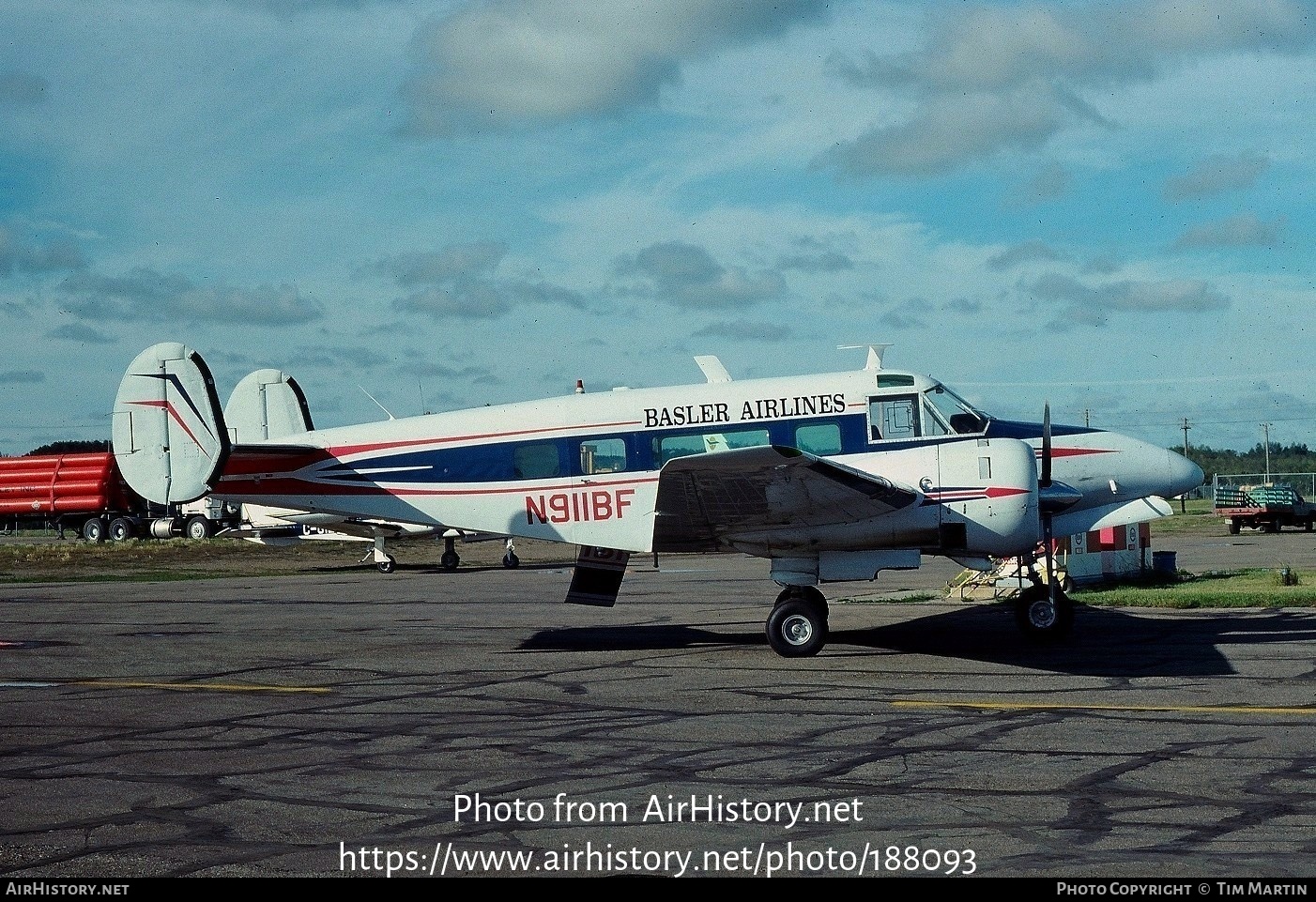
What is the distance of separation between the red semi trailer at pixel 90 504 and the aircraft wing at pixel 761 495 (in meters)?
48.2

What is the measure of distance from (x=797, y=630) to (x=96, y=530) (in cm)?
5344

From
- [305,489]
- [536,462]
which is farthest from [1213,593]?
[305,489]

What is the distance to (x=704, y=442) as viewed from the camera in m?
17.3

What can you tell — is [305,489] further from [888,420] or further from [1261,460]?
[1261,460]

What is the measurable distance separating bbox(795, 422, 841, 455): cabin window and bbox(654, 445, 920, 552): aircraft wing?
1.32 metres

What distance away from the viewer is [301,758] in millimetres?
10148

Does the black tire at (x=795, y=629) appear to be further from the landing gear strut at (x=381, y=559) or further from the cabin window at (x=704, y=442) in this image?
the landing gear strut at (x=381, y=559)

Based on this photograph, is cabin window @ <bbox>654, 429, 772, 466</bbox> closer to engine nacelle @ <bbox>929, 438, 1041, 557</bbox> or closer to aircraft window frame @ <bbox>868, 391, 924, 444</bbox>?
aircraft window frame @ <bbox>868, 391, 924, 444</bbox>

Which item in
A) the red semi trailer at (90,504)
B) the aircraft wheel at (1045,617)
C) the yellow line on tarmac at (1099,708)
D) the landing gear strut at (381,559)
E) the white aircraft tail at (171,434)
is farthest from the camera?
the red semi trailer at (90,504)

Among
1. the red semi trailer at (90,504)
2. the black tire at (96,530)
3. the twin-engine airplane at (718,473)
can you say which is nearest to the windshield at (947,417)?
the twin-engine airplane at (718,473)

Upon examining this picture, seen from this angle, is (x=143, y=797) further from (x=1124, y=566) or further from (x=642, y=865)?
(x=1124, y=566)

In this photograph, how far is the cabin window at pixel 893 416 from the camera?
16.9 m
